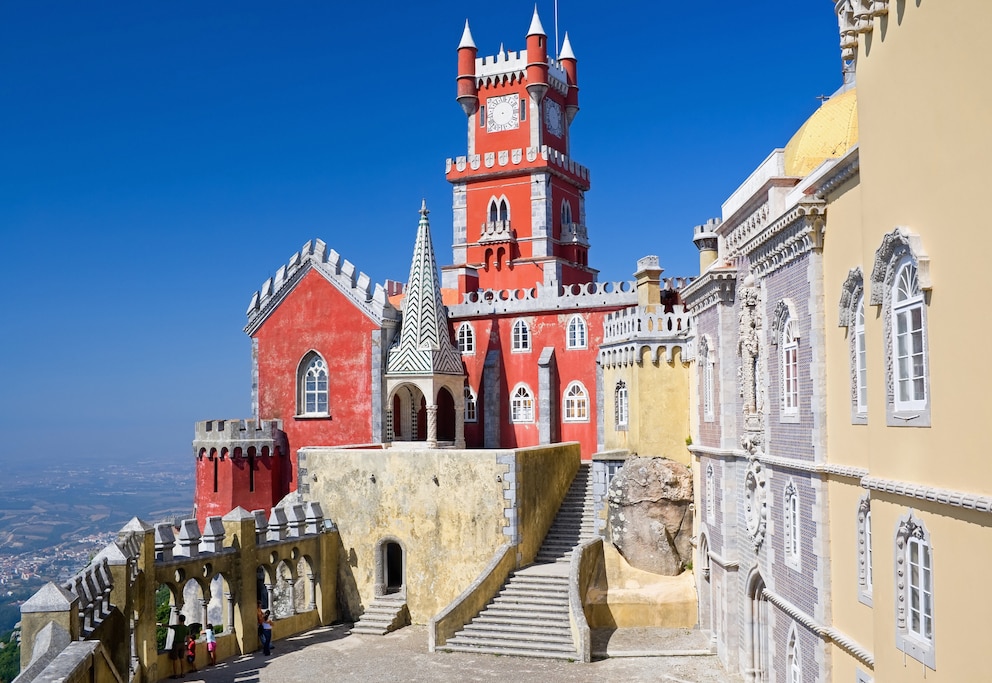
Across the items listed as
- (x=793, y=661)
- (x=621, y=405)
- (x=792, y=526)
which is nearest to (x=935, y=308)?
(x=792, y=526)

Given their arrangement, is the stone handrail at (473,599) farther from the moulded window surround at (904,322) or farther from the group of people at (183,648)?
the moulded window surround at (904,322)

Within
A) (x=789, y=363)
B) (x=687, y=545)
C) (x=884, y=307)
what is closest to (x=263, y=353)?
(x=687, y=545)

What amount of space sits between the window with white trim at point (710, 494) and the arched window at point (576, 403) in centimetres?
1184

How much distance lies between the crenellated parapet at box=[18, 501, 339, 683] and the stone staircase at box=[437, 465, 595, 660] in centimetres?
529

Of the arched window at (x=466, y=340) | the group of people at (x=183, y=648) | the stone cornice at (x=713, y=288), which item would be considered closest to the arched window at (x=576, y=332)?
the arched window at (x=466, y=340)

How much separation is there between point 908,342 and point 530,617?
16.0m

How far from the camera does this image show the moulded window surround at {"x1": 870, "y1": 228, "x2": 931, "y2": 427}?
31.6 feet

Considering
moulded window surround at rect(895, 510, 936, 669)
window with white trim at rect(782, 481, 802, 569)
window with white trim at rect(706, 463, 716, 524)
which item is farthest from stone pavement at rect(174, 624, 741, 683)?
moulded window surround at rect(895, 510, 936, 669)

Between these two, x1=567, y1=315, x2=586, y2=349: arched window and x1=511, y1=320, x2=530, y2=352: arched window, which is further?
x1=511, y1=320, x2=530, y2=352: arched window

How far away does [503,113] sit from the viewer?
4128 centimetres

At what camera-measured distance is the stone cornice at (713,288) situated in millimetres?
20281

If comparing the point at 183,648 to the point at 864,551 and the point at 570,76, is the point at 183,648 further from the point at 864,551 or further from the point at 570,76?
the point at 570,76

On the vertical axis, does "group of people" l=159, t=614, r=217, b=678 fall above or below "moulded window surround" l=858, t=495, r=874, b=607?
below

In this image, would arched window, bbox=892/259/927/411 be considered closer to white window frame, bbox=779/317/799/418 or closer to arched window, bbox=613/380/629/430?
white window frame, bbox=779/317/799/418
